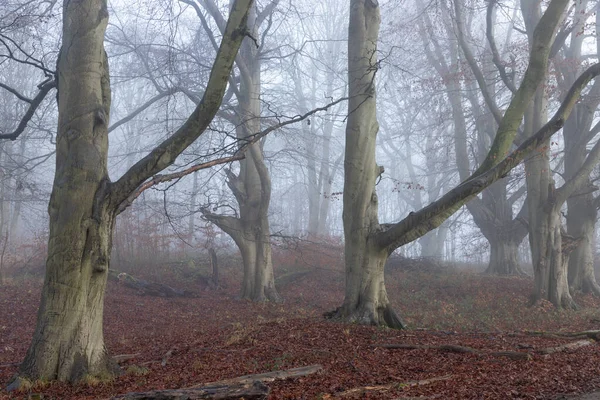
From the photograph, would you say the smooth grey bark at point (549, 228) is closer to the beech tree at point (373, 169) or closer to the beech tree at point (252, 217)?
the beech tree at point (373, 169)

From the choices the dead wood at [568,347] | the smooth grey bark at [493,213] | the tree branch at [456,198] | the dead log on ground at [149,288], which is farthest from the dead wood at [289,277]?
the dead wood at [568,347]

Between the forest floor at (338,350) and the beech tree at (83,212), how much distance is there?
380mm

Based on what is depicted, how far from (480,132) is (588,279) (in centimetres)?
760

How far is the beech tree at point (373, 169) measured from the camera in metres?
8.57

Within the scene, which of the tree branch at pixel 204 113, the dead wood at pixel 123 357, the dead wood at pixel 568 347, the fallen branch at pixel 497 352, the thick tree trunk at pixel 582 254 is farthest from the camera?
the thick tree trunk at pixel 582 254

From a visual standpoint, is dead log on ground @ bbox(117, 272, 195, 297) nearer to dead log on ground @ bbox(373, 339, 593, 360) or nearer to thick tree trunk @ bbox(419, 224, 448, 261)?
dead log on ground @ bbox(373, 339, 593, 360)

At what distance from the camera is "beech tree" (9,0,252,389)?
245 inches

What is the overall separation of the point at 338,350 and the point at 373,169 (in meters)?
3.70

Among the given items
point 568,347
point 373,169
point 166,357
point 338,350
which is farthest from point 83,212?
point 568,347

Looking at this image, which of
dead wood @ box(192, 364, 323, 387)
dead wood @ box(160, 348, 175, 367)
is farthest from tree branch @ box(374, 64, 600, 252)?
dead wood @ box(160, 348, 175, 367)

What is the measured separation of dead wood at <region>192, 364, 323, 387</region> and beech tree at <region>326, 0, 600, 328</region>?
11.1 feet

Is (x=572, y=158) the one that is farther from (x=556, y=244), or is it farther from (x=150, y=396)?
(x=150, y=396)

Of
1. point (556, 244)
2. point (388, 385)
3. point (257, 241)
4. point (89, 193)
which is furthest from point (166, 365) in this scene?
point (556, 244)

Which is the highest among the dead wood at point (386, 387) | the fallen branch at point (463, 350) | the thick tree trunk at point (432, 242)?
the thick tree trunk at point (432, 242)
